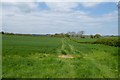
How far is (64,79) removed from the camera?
12.2 metres

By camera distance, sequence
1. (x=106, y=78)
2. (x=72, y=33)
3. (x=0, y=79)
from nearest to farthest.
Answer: (x=0, y=79) → (x=106, y=78) → (x=72, y=33)

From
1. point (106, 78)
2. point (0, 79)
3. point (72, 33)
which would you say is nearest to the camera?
point (0, 79)

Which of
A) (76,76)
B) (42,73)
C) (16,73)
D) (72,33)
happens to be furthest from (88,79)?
(72,33)

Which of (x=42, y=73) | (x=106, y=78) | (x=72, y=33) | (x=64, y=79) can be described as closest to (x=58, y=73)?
(x=42, y=73)

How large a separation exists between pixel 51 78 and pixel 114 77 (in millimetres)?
3436

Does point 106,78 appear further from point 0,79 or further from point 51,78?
point 0,79

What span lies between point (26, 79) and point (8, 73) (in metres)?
1.92

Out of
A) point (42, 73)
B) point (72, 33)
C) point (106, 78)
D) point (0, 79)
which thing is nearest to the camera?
point (0, 79)

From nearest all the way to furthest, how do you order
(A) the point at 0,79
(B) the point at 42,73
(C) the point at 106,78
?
(A) the point at 0,79 → (C) the point at 106,78 → (B) the point at 42,73

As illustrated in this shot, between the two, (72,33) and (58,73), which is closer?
(58,73)

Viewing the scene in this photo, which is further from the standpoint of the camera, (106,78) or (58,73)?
(58,73)

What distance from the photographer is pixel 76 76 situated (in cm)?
1312

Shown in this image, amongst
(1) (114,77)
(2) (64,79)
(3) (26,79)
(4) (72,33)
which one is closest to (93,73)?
(1) (114,77)

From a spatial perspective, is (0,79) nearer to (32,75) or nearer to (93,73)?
(32,75)
